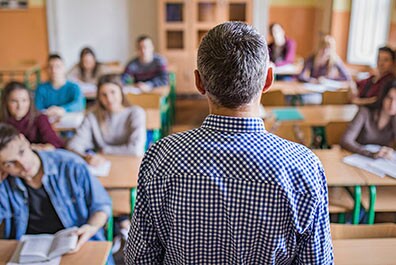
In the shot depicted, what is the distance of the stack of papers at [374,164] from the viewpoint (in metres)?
2.76

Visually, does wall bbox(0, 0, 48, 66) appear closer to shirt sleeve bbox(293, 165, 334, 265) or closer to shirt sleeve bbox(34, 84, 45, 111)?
shirt sleeve bbox(34, 84, 45, 111)

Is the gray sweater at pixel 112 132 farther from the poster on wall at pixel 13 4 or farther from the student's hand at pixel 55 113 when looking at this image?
the poster on wall at pixel 13 4

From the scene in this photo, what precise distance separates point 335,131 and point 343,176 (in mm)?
882

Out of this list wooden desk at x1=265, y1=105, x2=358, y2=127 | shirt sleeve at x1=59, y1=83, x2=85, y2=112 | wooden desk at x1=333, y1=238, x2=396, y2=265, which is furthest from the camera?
shirt sleeve at x1=59, y1=83, x2=85, y2=112

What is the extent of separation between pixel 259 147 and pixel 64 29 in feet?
22.1

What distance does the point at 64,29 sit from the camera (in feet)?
23.8

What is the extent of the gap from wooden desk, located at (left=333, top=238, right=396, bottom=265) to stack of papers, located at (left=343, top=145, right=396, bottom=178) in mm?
913

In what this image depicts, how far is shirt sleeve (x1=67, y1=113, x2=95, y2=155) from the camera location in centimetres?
326

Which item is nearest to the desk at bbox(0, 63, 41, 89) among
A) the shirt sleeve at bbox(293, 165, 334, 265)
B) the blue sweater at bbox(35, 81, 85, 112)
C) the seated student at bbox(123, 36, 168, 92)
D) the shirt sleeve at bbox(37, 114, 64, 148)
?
the seated student at bbox(123, 36, 168, 92)

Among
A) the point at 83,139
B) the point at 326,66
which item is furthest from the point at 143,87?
the point at 326,66

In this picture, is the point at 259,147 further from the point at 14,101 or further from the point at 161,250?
the point at 14,101

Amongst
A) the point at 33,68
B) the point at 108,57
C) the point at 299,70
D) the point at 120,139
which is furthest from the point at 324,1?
the point at 120,139

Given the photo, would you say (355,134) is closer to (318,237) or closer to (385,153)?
(385,153)

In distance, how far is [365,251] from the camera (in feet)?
6.05
